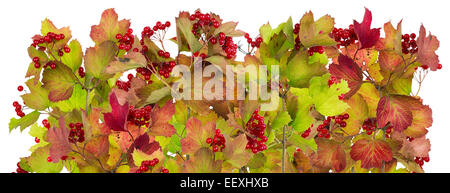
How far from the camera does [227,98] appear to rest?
151 centimetres

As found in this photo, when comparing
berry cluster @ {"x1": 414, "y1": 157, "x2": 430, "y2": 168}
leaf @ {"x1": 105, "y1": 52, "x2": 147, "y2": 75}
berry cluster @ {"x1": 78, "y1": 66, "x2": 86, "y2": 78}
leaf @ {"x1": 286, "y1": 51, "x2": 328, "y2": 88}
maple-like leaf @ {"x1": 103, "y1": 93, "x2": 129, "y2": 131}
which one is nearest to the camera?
maple-like leaf @ {"x1": 103, "y1": 93, "x2": 129, "y2": 131}

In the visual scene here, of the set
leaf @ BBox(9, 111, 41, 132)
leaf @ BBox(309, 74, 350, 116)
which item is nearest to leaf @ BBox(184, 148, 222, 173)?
leaf @ BBox(309, 74, 350, 116)

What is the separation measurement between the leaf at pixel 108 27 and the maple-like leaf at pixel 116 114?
13.2 inches

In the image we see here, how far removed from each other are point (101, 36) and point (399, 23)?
2.79 ft

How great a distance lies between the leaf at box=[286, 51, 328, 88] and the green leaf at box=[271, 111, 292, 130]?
0.34 feet

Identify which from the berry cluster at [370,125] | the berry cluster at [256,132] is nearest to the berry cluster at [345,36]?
the berry cluster at [370,125]

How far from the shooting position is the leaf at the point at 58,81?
1.63 metres

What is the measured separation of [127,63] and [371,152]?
0.73m

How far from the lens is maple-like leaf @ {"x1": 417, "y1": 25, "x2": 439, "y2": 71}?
1.57m

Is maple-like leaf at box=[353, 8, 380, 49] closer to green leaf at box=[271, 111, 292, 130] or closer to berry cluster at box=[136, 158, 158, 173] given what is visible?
green leaf at box=[271, 111, 292, 130]

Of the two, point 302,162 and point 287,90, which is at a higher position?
point 287,90
